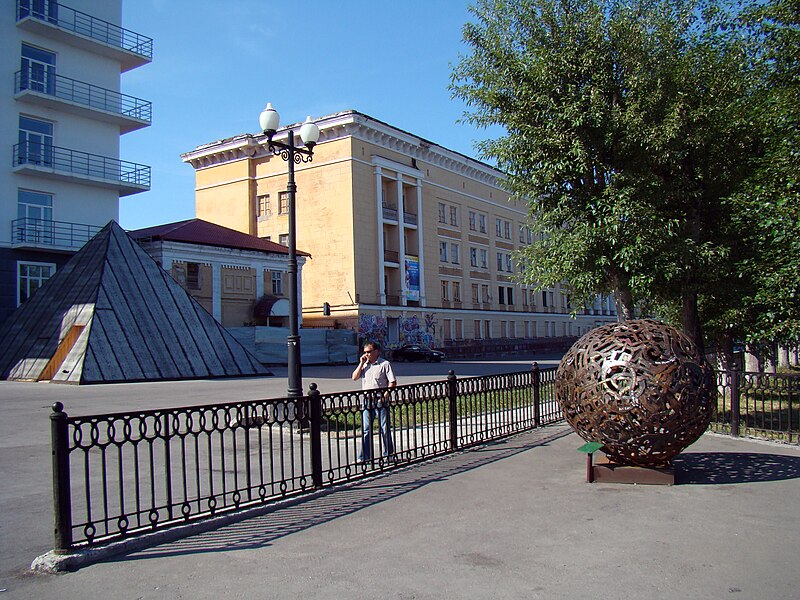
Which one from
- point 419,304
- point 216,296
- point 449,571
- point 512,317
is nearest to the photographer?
point 449,571

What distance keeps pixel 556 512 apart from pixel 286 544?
2590 mm

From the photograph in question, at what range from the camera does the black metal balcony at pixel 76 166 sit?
31875mm

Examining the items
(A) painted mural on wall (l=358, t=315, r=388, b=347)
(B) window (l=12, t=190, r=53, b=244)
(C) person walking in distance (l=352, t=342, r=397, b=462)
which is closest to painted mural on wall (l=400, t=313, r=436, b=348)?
(A) painted mural on wall (l=358, t=315, r=388, b=347)

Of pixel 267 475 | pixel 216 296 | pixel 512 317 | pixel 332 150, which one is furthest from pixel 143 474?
pixel 512 317

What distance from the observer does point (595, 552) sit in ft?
17.2

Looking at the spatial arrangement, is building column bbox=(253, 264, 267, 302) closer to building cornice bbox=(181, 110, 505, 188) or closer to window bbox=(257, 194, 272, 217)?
building cornice bbox=(181, 110, 505, 188)

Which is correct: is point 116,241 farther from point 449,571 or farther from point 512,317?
point 512,317

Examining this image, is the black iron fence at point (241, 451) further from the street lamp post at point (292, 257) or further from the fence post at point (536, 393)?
the street lamp post at point (292, 257)

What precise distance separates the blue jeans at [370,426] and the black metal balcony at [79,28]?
3220 cm

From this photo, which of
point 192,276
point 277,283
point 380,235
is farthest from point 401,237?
point 192,276

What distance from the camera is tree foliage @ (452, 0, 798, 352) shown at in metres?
12.0

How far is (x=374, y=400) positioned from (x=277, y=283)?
3574cm

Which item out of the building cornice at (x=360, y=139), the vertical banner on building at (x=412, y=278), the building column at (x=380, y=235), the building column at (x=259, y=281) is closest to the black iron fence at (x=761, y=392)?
the building column at (x=259, y=281)

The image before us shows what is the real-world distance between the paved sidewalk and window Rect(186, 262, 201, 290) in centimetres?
3192
